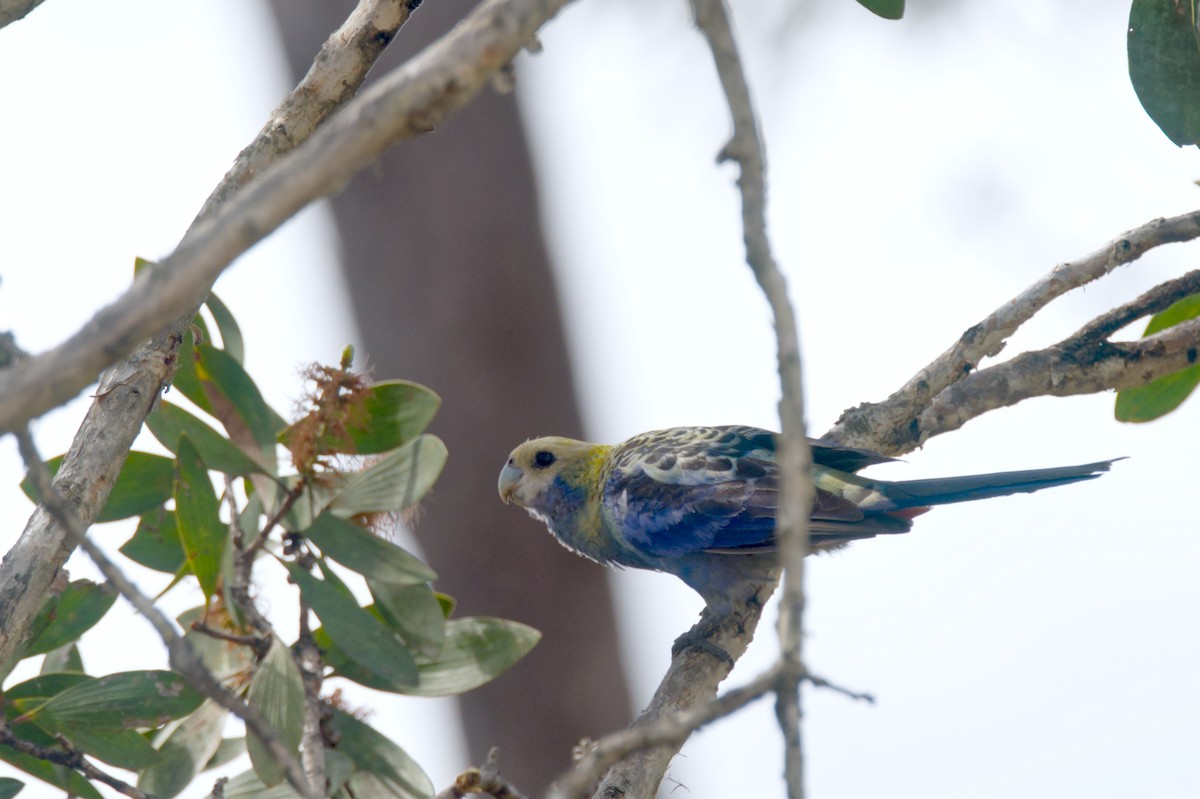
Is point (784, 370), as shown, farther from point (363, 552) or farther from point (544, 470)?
point (544, 470)

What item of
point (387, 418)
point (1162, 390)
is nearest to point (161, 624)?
point (387, 418)

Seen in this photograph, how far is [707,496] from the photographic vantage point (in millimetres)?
3123

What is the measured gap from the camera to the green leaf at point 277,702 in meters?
1.61

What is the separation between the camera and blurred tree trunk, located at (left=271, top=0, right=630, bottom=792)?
16.3ft

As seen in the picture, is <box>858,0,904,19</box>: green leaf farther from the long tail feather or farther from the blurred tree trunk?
the blurred tree trunk

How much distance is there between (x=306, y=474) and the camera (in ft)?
6.07

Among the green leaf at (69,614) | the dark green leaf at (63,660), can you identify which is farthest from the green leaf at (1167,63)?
the dark green leaf at (63,660)

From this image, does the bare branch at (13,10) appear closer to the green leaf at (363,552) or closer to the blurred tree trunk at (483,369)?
the green leaf at (363,552)

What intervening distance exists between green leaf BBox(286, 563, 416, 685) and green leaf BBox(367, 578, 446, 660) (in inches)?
1.2

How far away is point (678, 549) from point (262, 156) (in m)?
1.74

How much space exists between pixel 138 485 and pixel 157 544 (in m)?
0.13

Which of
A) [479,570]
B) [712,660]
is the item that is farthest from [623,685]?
[712,660]

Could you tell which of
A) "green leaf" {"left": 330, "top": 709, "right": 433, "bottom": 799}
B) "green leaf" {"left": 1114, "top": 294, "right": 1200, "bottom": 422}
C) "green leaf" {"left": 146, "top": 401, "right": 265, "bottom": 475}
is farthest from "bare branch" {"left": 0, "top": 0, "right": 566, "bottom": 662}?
"green leaf" {"left": 1114, "top": 294, "right": 1200, "bottom": 422}

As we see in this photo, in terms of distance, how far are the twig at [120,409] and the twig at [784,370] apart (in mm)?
820
